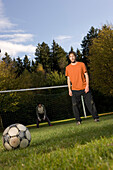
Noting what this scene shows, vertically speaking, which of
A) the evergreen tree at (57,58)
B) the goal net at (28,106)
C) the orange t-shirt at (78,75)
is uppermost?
the evergreen tree at (57,58)

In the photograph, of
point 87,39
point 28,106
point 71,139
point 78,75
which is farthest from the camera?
point 87,39

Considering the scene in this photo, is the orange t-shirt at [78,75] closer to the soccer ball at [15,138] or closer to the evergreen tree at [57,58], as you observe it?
the soccer ball at [15,138]

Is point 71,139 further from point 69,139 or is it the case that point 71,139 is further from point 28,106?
point 28,106

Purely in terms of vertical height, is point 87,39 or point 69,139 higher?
point 87,39

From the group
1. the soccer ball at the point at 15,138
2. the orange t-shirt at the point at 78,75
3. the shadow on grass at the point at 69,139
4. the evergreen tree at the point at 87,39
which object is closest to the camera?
the shadow on grass at the point at 69,139

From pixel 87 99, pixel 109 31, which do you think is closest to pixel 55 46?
pixel 109 31

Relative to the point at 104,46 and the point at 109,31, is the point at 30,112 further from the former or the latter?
the point at 109,31

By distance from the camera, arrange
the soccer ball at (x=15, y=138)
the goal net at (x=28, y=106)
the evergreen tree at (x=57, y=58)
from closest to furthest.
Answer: the soccer ball at (x=15, y=138) < the goal net at (x=28, y=106) < the evergreen tree at (x=57, y=58)

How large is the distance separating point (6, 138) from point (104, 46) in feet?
67.2

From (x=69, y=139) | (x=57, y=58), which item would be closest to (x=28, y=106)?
(x=69, y=139)

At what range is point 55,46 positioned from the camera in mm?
60125

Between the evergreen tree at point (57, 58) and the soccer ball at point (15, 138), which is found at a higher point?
the evergreen tree at point (57, 58)

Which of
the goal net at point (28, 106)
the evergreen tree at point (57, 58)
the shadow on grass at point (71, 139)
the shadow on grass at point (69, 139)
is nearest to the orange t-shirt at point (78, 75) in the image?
Answer: the shadow on grass at point (69, 139)

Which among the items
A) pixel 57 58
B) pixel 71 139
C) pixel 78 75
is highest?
pixel 57 58
